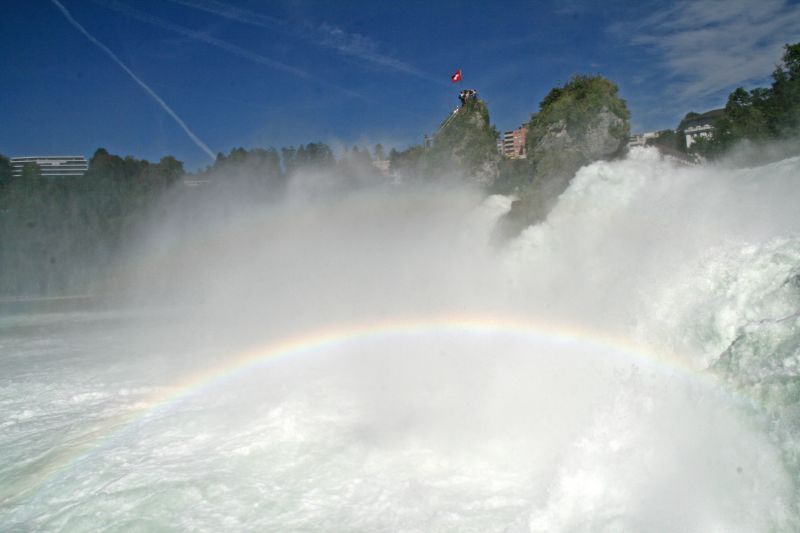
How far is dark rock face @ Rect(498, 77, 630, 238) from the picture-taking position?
750 inches

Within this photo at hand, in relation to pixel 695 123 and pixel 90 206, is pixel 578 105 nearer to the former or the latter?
pixel 90 206

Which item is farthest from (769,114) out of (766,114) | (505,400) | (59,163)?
(59,163)

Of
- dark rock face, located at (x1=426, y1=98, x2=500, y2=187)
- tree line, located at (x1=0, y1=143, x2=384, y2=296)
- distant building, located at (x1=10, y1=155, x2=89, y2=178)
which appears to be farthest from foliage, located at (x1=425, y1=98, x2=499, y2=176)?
distant building, located at (x1=10, y1=155, x2=89, y2=178)

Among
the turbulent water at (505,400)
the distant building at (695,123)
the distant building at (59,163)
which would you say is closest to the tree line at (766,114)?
the turbulent water at (505,400)

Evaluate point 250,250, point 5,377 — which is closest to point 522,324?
point 5,377

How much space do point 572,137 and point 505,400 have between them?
16012 millimetres

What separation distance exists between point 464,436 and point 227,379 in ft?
19.5

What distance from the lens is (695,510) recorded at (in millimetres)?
4293

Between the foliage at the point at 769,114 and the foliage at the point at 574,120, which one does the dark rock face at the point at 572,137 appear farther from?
the foliage at the point at 769,114

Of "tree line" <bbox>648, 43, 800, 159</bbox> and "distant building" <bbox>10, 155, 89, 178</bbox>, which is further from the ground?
"distant building" <bbox>10, 155, 89, 178</bbox>

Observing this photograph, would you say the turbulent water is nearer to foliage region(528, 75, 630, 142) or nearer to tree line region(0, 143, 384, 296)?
foliage region(528, 75, 630, 142)

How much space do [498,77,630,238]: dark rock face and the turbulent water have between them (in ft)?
12.6

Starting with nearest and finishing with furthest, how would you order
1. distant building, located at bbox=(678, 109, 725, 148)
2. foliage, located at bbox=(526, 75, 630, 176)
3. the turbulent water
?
the turbulent water
foliage, located at bbox=(526, 75, 630, 176)
distant building, located at bbox=(678, 109, 725, 148)

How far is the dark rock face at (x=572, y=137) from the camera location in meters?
19.1
